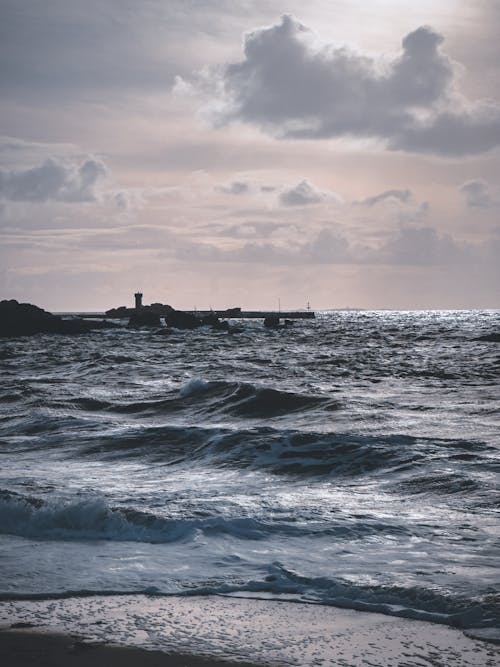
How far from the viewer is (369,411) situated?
1659 cm

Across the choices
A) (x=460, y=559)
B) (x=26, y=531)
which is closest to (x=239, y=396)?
(x=26, y=531)

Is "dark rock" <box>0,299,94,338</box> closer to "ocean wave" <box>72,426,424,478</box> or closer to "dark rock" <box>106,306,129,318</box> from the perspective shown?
"ocean wave" <box>72,426,424,478</box>

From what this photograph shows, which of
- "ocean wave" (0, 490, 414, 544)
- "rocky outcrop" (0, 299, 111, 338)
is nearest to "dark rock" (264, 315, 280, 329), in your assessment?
"rocky outcrop" (0, 299, 111, 338)

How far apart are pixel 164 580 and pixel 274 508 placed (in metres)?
2.76

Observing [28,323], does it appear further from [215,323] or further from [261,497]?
[261,497]

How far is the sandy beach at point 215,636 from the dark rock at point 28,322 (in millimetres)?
67907

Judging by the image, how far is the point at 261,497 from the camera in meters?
9.11

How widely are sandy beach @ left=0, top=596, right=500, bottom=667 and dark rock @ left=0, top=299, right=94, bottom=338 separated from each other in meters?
67.9

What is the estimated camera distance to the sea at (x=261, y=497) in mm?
5766

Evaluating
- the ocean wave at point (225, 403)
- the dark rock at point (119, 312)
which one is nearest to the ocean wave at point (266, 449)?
the ocean wave at point (225, 403)

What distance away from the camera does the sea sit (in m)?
5.77

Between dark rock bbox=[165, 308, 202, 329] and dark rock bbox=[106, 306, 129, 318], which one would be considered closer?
dark rock bbox=[165, 308, 202, 329]

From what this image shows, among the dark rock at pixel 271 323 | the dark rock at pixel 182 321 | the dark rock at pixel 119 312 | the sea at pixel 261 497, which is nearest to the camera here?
the sea at pixel 261 497

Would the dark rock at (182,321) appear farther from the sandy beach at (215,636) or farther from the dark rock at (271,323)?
the sandy beach at (215,636)
